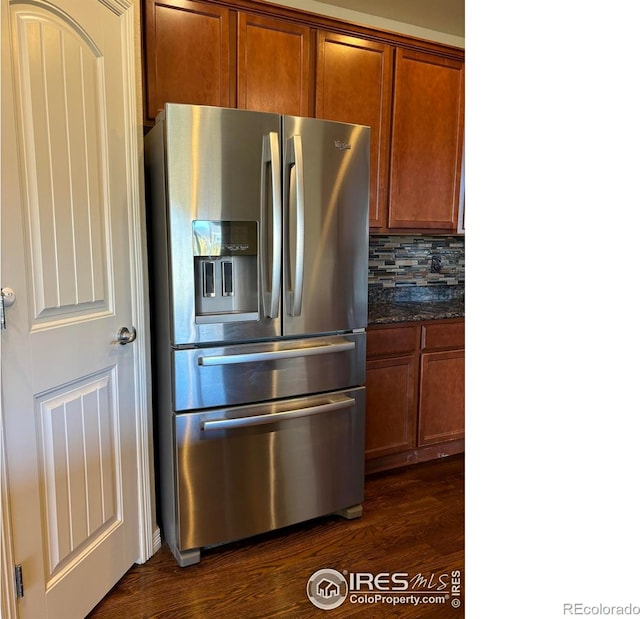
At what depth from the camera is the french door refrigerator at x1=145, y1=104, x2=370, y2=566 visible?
1.92 metres

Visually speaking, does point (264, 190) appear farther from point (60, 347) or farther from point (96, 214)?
point (60, 347)

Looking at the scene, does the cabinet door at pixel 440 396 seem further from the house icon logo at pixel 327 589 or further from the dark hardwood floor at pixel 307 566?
the house icon logo at pixel 327 589

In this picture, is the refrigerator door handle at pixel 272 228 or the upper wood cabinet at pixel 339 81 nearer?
the refrigerator door handle at pixel 272 228

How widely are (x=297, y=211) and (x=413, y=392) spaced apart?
4.37ft

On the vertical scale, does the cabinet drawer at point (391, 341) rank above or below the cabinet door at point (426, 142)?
below

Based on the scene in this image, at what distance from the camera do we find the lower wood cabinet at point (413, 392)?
8.96 ft

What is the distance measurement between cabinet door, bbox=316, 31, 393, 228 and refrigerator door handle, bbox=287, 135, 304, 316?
71 cm

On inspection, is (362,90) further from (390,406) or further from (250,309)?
(390,406)

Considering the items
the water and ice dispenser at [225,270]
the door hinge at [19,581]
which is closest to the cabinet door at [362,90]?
the water and ice dispenser at [225,270]

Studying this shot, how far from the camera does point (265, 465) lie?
2.13 metres

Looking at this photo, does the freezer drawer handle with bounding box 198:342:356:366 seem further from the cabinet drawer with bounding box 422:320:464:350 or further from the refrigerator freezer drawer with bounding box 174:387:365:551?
the cabinet drawer with bounding box 422:320:464:350

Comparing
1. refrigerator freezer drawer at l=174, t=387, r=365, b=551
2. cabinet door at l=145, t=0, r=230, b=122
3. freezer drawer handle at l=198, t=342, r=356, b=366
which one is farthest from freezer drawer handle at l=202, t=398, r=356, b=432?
cabinet door at l=145, t=0, r=230, b=122

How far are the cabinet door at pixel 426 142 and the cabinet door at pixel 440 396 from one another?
814 mm

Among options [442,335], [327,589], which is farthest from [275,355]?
[442,335]
